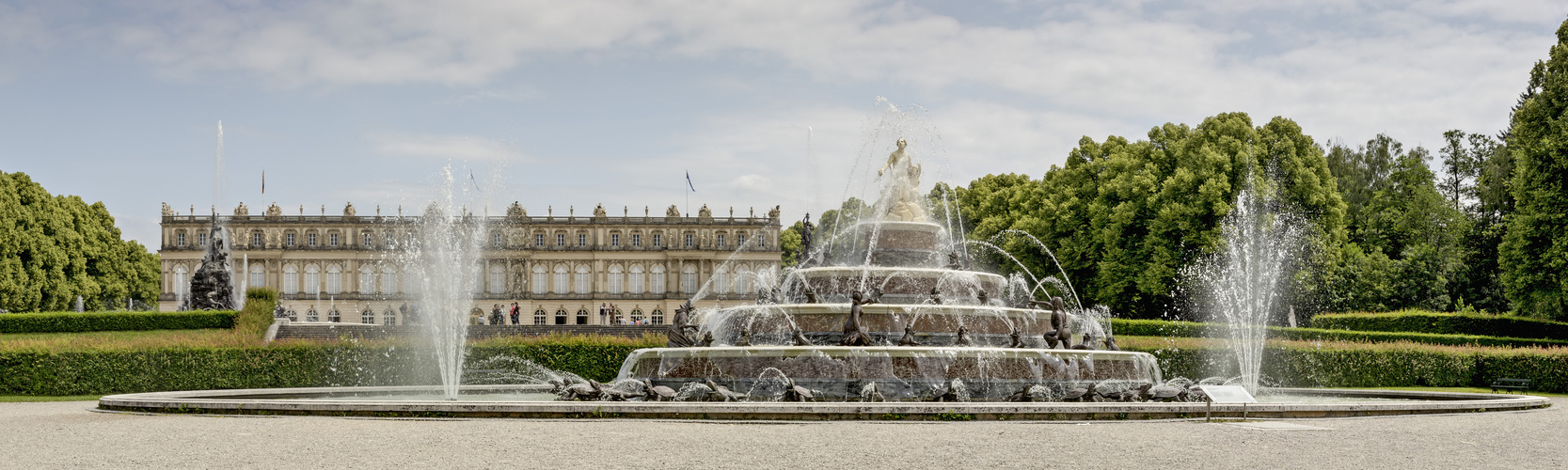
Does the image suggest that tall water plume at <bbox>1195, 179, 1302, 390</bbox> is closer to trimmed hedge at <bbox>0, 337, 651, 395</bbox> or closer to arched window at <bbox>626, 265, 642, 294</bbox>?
trimmed hedge at <bbox>0, 337, 651, 395</bbox>

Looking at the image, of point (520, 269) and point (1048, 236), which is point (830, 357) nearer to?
point (1048, 236)

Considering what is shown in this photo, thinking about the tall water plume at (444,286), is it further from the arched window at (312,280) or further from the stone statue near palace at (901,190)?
the arched window at (312,280)

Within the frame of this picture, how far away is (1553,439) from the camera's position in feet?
42.8

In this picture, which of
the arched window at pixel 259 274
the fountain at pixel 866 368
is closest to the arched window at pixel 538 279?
the arched window at pixel 259 274

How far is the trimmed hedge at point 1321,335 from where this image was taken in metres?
31.5

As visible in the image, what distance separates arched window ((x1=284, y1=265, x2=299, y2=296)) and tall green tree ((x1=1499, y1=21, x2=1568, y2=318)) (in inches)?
3412

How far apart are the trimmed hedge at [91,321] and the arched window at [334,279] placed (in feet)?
194

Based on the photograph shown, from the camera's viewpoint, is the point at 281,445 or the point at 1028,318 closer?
the point at 281,445

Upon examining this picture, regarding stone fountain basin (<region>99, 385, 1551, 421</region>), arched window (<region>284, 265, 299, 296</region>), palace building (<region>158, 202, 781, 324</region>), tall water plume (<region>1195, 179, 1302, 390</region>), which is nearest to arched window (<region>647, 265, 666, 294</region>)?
palace building (<region>158, 202, 781, 324</region>)

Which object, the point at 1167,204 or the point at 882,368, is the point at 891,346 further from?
the point at 1167,204

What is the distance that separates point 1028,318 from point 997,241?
33.1 meters

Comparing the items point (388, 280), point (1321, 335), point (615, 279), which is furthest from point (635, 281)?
point (1321, 335)

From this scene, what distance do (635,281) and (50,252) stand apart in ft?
156

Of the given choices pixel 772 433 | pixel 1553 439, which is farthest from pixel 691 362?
pixel 1553 439
